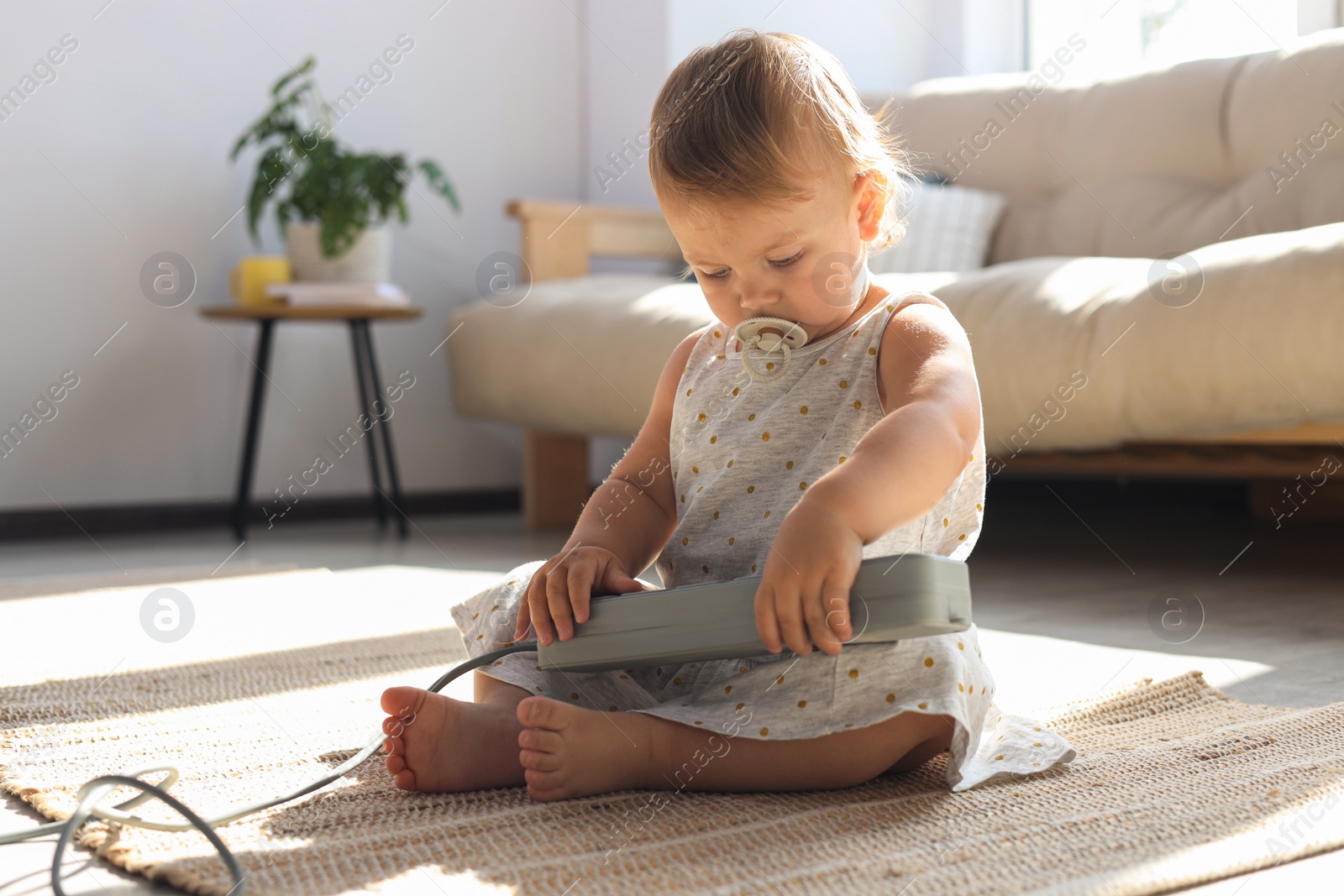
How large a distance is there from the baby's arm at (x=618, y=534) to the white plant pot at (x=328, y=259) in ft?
4.87

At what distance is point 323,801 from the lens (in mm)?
669

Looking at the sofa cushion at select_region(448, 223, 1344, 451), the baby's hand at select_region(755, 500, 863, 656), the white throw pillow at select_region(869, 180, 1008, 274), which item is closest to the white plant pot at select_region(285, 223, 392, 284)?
the sofa cushion at select_region(448, 223, 1344, 451)

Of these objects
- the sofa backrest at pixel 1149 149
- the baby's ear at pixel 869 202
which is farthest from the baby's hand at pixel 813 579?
the sofa backrest at pixel 1149 149

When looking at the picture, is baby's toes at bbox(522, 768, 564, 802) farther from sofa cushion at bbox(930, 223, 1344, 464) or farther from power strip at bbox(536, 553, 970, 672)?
sofa cushion at bbox(930, 223, 1344, 464)

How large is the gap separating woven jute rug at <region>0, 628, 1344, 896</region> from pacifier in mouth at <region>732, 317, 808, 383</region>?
267mm

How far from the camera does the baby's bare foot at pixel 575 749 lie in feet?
2.14

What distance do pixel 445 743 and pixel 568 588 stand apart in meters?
0.11

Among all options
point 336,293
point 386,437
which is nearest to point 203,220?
point 336,293

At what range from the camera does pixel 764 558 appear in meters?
0.77

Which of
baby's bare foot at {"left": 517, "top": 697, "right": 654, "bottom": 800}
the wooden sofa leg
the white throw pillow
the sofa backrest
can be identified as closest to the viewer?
baby's bare foot at {"left": 517, "top": 697, "right": 654, "bottom": 800}

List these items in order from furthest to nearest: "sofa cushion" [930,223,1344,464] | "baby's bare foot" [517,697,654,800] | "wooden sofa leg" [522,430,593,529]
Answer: "wooden sofa leg" [522,430,593,529] < "sofa cushion" [930,223,1344,464] < "baby's bare foot" [517,697,654,800]

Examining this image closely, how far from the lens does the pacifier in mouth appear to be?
30.7 inches

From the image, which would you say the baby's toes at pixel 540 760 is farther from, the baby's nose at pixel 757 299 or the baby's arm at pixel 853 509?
the baby's nose at pixel 757 299

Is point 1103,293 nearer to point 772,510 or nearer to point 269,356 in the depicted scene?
point 772,510
